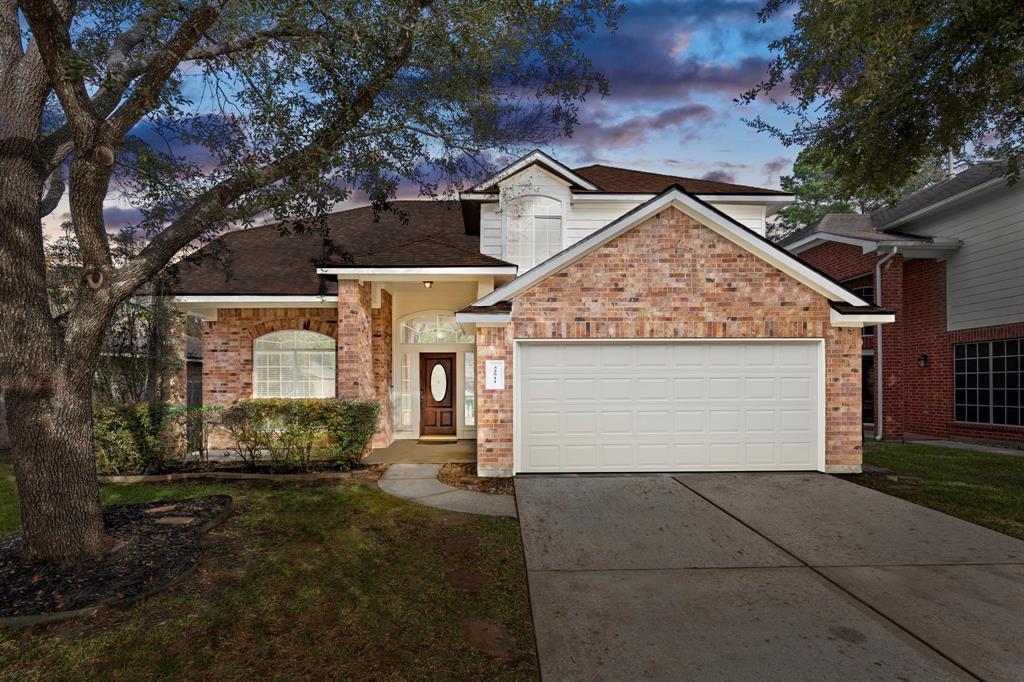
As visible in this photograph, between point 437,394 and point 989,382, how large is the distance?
1366 cm

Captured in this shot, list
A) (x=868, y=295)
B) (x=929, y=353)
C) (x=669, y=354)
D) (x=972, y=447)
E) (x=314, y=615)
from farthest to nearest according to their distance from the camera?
1. (x=868, y=295)
2. (x=929, y=353)
3. (x=972, y=447)
4. (x=669, y=354)
5. (x=314, y=615)

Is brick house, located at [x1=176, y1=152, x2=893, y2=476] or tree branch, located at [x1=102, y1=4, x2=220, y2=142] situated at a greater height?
tree branch, located at [x1=102, y1=4, x2=220, y2=142]

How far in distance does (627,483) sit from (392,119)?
626 centimetres

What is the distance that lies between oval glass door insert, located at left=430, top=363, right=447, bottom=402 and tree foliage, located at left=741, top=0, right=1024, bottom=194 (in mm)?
8982

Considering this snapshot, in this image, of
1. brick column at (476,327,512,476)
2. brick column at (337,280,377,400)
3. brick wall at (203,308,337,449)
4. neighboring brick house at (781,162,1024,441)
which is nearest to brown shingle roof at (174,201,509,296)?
brick column at (337,280,377,400)

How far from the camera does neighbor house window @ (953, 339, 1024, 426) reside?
1292 centimetres

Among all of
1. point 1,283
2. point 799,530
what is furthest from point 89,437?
point 799,530

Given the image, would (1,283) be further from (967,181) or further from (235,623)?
(967,181)

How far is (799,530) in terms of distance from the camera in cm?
623

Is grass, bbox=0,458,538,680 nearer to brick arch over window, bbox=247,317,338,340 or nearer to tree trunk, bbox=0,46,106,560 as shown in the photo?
tree trunk, bbox=0,46,106,560

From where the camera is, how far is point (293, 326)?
12922 millimetres

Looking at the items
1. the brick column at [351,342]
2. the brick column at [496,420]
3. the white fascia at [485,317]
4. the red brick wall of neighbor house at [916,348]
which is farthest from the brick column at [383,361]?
the red brick wall of neighbor house at [916,348]

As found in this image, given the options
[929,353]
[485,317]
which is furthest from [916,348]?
[485,317]

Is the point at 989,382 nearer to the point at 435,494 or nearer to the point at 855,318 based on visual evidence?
the point at 855,318
